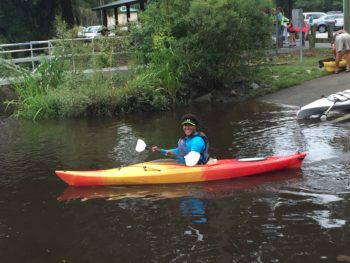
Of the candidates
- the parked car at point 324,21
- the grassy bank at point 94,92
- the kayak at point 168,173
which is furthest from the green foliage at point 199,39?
the parked car at point 324,21

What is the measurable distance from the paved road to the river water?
9.95 ft

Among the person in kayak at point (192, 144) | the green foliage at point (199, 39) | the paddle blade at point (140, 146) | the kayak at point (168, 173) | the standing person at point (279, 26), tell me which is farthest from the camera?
the standing person at point (279, 26)

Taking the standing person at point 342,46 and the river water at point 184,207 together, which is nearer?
the river water at point 184,207

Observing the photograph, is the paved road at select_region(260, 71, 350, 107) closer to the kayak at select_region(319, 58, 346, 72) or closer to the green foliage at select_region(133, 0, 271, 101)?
the kayak at select_region(319, 58, 346, 72)

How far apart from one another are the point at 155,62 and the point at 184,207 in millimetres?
8976

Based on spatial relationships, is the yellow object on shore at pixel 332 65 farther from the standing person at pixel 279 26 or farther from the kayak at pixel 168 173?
the kayak at pixel 168 173

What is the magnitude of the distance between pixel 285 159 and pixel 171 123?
17.2 feet

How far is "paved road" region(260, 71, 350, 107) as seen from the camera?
14397mm

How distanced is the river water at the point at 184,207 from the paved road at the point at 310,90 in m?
3.03

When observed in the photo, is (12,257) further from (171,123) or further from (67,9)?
(67,9)

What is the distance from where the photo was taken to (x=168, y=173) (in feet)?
25.8

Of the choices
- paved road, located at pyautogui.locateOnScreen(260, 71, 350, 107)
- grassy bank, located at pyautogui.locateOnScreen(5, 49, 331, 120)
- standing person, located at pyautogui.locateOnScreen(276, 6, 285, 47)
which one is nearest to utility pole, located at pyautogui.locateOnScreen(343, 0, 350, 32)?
paved road, located at pyautogui.locateOnScreen(260, 71, 350, 107)

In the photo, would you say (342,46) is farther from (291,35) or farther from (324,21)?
(324,21)

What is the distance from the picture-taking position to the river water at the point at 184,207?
5.54 meters
